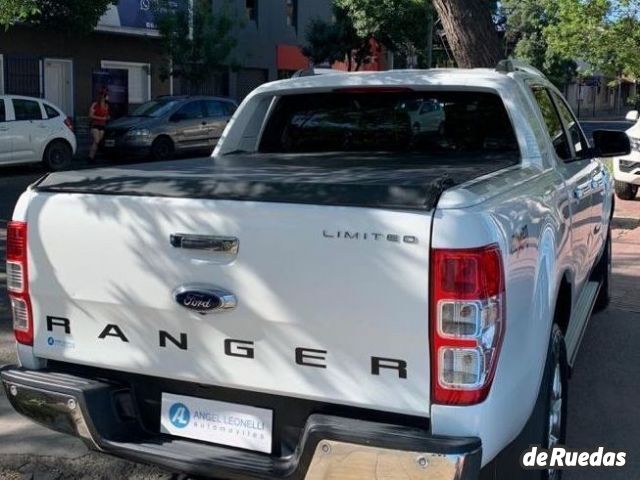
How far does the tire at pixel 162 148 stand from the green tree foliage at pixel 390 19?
517 inches

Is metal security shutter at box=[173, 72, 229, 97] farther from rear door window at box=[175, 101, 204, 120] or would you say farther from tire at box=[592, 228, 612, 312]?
tire at box=[592, 228, 612, 312]

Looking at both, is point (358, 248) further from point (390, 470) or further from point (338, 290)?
point (390, 470)

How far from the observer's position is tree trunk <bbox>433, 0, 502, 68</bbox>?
9648 millimetres

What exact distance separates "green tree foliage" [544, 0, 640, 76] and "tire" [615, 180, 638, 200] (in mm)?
2093

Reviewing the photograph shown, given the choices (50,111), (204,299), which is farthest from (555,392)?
(50,111)

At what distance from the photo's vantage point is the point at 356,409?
288cm

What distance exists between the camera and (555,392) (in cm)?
356

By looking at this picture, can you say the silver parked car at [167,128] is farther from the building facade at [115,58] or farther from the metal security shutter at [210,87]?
the metal security shutter at [210,87]

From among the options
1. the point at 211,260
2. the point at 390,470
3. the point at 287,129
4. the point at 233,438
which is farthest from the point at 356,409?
the point at 287,129

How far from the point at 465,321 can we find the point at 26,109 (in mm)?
14650

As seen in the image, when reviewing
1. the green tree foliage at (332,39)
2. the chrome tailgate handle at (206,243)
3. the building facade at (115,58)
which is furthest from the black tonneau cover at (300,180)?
the green tree foliage at (332,39)

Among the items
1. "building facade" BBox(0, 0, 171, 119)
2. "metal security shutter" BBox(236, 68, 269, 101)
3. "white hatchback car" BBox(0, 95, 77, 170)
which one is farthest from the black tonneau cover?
"metal security shutter" BBox(236, 68, 269, 101)

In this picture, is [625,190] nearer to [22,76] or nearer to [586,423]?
[586,423]

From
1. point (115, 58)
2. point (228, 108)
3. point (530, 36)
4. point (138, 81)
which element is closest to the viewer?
point (228, 108)
